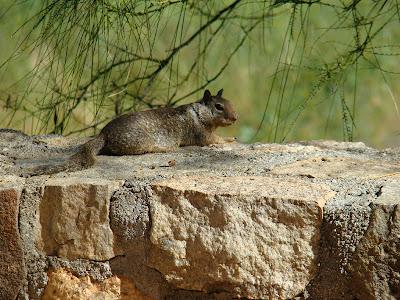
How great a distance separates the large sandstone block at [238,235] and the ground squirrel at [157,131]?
537 millimetres

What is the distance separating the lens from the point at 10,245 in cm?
264

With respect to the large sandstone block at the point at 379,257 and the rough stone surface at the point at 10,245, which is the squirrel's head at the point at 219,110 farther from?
the large sandstone block at the point at 379,257

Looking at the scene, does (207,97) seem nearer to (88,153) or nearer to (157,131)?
(157,131)

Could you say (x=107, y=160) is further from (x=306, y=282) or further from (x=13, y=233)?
(x=306, y=282)

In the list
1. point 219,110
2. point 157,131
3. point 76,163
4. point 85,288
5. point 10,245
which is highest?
point 219,110

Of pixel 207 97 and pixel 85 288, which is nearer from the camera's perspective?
pixel 85 288

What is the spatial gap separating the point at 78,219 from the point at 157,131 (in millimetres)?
1160

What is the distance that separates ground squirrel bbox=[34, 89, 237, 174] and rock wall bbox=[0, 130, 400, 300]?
298 mm

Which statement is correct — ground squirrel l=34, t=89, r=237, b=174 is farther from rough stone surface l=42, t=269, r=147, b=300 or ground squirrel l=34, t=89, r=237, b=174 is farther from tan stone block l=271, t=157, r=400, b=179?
tan stone block l=271, t=157, r=400, b=179

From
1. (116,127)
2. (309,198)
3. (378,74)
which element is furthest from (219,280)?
(378,74)

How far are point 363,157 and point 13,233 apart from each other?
1271 mm

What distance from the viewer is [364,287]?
2.33 metres

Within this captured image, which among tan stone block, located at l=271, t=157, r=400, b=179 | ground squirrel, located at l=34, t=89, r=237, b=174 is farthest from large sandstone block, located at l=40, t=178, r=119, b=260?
tan stone block, located at l=271, t=157, r=400, b=179

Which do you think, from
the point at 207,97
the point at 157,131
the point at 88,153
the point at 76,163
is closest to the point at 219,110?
the point at 207,97
